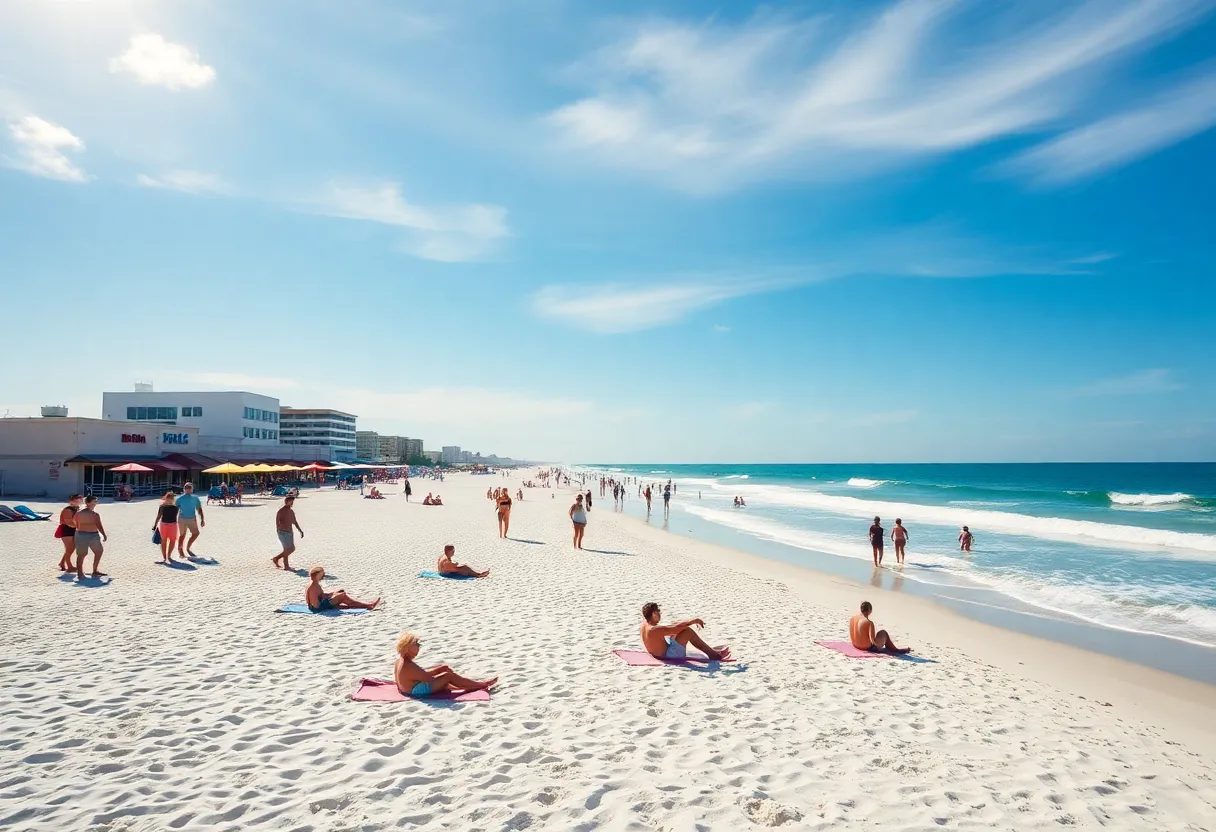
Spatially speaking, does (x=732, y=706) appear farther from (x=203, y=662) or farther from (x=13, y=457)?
(x=13, y=457)

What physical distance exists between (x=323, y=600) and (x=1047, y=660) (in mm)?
10667

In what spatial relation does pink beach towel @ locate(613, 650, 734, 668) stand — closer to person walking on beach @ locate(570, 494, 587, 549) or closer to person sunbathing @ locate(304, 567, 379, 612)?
person sunbathing @ locate(304, 567, 379, 612)

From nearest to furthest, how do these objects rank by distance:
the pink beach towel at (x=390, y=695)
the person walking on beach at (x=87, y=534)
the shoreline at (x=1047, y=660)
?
the pink beach towel at (x=390, y=695)
the shoreline at (x=1047, y=660)
the person walking on beach at (x=87, y=534)

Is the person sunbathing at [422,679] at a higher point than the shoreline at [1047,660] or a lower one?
higher

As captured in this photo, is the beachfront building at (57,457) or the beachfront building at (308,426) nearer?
the beachfront building at (57,457)

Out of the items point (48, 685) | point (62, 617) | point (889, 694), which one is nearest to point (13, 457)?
point (62, 617)

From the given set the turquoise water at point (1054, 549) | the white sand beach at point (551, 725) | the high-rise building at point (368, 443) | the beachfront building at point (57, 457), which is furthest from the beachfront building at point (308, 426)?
the white sand beach at point (551, 725)

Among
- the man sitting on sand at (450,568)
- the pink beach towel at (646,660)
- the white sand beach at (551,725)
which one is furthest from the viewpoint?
the man sitting on sand at (450,568)

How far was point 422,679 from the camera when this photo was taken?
5645 mm

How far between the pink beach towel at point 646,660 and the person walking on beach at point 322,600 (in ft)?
13.3

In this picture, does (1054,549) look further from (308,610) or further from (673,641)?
(308,610)

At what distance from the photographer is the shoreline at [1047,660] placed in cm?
724

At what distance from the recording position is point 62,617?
26.0ft

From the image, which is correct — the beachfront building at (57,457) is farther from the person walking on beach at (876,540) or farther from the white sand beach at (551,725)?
the person walking on beach at (876,540)
